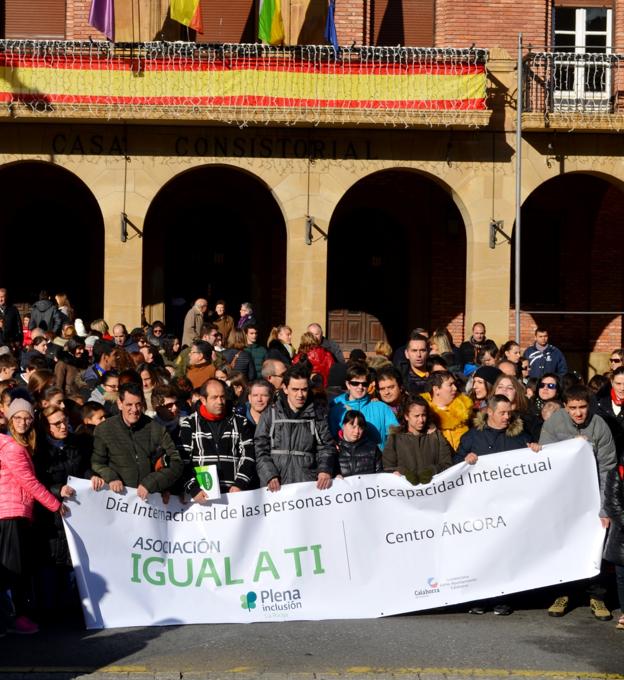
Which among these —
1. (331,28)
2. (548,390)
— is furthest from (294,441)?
(331,28)

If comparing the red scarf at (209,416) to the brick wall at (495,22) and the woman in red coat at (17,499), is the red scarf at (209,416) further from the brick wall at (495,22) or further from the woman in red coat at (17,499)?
the brick wall at (495,22)

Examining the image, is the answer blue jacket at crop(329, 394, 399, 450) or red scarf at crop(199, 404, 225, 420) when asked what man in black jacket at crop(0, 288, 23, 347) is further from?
red scarf at crop(199, 404, 225, 420)

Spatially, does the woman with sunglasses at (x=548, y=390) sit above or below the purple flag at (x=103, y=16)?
below

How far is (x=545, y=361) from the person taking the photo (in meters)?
18.0

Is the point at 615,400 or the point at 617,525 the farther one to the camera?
the point at 615,400

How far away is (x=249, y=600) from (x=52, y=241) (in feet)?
51.3

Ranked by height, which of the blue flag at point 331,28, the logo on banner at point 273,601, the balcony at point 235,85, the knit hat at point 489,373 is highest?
the blue flag at point 331,28

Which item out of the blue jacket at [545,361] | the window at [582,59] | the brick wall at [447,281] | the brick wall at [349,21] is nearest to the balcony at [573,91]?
the window at [582,59]

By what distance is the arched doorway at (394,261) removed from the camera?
80.5 feet

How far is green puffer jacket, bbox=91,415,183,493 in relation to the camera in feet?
33.3

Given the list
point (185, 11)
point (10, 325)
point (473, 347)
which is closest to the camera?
point (473, 347)

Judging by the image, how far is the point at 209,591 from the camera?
1020 cm

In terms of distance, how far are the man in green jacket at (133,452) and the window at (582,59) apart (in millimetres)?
13060

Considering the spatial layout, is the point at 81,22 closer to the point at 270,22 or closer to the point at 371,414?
the point at 270,22
